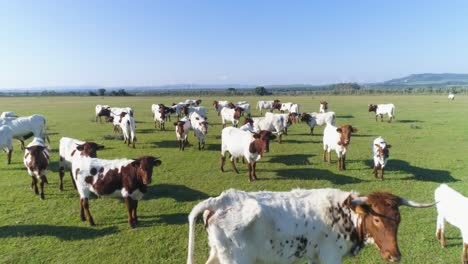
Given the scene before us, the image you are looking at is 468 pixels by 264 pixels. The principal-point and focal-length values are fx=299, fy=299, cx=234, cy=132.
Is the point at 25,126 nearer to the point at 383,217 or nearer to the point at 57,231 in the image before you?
the point at 57,231

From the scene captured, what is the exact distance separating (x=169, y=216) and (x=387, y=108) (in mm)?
29569

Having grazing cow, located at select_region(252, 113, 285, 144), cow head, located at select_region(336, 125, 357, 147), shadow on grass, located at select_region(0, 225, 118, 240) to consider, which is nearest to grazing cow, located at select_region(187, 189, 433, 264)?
shadow on grass, located at select_region(0, 225, 118, 240)

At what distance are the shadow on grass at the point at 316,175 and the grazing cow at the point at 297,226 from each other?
8.41 metres

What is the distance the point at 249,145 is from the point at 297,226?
29.5 ft

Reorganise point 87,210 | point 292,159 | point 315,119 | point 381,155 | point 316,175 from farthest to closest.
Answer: point 315,119 < point 292,159 < point 316,175 < point 381,155 < point 87,210

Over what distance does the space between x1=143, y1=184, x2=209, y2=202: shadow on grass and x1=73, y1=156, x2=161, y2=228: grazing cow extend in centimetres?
219

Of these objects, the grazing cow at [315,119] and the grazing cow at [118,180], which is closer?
the grazing cow at [118,180]

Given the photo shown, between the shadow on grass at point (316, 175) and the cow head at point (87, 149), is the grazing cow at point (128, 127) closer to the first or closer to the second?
the cow head at point (87, 149)

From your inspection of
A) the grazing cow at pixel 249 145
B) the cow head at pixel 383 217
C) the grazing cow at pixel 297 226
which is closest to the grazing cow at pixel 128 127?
the grazing cow at pixel 249 145

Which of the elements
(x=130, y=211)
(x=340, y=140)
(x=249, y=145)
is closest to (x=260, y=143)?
(x=249, y=145)

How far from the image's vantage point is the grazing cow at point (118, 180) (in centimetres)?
890

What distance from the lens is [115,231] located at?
8.75m

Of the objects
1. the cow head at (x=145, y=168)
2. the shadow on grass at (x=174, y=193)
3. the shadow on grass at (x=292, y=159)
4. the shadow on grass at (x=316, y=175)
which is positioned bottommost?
the shadow on grass at (x=174, y=193)

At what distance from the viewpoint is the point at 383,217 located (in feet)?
14.2
